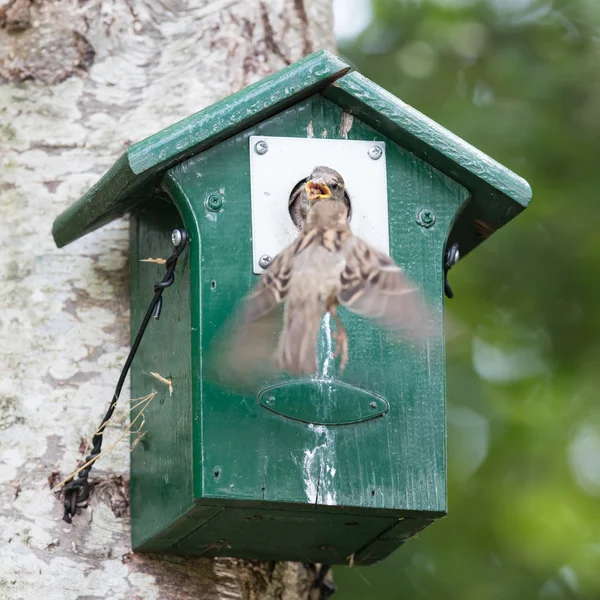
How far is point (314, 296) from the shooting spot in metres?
3.57

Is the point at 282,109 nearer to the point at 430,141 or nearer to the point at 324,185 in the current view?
the point at 324,185

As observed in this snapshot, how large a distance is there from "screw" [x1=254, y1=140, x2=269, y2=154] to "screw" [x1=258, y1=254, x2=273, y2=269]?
31 cm

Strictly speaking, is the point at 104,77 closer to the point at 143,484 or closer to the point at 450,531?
the point at 143,484

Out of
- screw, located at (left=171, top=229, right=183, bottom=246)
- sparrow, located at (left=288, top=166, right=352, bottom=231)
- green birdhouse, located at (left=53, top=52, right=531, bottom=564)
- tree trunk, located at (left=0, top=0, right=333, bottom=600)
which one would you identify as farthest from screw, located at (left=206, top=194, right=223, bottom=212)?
tree trunk, located at (left=0, top=0, right=333, bottom=600)

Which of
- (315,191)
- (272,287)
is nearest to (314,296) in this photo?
(272,287)

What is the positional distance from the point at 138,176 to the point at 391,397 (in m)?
0.89

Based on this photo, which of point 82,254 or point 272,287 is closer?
point 272,287

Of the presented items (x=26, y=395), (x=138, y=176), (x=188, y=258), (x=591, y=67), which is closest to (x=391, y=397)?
(x=188, y=258)

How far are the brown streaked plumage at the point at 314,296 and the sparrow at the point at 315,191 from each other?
0.05 metres

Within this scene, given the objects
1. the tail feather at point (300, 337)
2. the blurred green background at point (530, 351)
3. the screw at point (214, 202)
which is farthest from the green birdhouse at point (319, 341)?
the blurred green background at point (530, 351)

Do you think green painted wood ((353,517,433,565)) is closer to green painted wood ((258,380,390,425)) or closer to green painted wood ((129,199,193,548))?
green painted wood ((258,380,390,425))

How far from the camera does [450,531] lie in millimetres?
6207

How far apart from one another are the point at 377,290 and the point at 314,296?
165 millimetres

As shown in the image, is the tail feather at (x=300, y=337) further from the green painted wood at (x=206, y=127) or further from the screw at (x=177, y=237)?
the green painted wood at (x=206, y=127)
